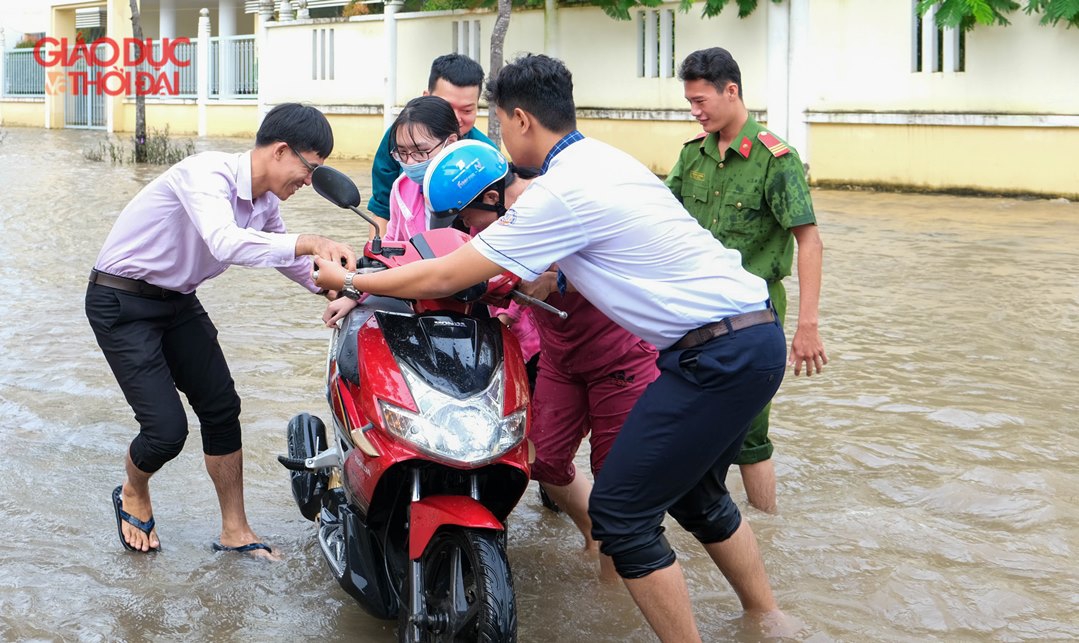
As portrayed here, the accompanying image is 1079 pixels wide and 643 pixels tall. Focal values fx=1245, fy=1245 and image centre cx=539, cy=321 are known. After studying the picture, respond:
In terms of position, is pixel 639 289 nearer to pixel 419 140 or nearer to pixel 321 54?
pixel 419 140

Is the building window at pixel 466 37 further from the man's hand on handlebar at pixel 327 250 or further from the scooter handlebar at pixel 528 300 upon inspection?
the scooter handlebar at pixel 528 300

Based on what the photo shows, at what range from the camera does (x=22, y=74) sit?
3522cm

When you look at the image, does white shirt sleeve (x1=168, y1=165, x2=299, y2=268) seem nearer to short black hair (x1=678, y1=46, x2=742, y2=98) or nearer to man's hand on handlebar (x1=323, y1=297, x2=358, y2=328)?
man's hand on handlebar (x1=323, y1=297, x2=358, y2=328)

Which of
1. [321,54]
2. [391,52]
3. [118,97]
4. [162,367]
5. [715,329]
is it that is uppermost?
[321,54]

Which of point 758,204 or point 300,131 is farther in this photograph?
point 758,204

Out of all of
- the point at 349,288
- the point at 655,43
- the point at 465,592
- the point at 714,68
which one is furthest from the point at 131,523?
the point at 655,43

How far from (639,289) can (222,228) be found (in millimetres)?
1391

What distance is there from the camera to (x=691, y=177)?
501 centimetres

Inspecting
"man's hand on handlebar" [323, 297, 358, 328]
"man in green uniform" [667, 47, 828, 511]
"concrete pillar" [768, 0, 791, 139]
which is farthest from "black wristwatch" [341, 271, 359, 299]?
"concrete pillar" [768, 0, 791, 139]

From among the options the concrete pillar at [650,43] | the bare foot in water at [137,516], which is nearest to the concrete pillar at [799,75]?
the concrete pillar at [650,43]

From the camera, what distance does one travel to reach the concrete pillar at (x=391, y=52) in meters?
23.0

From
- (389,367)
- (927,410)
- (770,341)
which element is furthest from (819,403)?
(389,367)

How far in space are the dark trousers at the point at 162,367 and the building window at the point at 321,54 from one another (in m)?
20.9

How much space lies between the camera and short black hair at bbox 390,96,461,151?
13.6 ft
